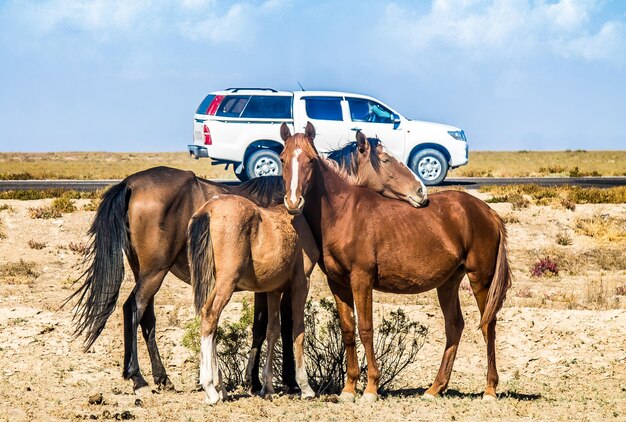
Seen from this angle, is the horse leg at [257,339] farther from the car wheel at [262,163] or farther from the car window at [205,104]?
the car window at [205,104]

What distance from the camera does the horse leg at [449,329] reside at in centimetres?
980

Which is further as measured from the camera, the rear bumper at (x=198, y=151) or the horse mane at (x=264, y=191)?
the rear bumper at (x=198, y=151)

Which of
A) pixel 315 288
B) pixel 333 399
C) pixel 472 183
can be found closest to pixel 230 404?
pixel 333 399

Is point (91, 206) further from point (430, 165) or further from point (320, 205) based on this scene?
point (320, 205)

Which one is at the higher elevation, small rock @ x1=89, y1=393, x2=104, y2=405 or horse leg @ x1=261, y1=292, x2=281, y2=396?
horse leg @ x1=261, y1=292, x2=281, y2=396

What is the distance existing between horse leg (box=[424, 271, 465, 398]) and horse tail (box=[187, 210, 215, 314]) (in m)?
2.53

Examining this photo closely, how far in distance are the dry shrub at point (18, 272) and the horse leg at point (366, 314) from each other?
1006 centimetres

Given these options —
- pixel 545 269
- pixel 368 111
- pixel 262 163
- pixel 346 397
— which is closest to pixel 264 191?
pixel 346 397

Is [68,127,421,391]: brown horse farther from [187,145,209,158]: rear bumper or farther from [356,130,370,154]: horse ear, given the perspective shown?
[187,145,209,158]: rear bumper

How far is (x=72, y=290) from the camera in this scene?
17.3 meters

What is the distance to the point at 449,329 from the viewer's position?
989 cm

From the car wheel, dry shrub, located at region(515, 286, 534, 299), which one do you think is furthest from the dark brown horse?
the car wheel

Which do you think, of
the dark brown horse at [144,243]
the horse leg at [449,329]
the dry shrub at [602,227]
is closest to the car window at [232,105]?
the dry shrub at [602,227]

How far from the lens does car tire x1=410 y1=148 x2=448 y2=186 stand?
25.6 metres
